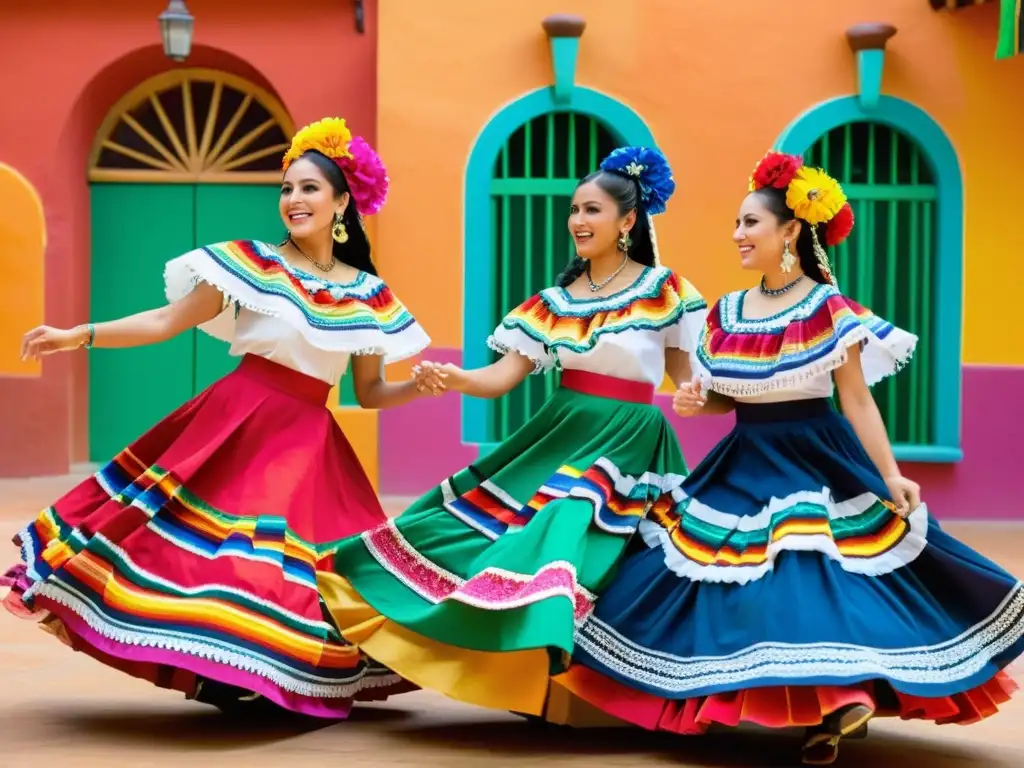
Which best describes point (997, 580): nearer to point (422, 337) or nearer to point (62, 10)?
point (422, 337)

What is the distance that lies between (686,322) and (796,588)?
1.02 meters

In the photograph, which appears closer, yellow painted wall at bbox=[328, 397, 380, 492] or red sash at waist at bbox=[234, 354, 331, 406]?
red sash at waist at bbox=[234, 354, 331, 406]

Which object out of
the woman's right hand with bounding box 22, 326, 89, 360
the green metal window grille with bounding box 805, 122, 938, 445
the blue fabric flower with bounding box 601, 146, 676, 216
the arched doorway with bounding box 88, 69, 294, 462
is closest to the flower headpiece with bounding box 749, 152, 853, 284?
the blue fabric flower with bounding box 601, 146, 676, 216

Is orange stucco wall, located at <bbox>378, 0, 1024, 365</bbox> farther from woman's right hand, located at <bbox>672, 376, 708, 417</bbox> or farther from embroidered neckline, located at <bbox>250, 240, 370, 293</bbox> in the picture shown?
woman's right hand, located at <bbox>672, 376, 708, 417</bbox>

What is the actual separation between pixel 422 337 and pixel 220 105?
23.4 feet

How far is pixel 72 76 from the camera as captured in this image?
34.9 feet

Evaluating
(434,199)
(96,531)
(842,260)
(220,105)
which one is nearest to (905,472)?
(842,260)

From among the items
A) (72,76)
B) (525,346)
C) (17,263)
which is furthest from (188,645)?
(72,76)

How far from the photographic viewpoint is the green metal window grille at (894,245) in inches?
400

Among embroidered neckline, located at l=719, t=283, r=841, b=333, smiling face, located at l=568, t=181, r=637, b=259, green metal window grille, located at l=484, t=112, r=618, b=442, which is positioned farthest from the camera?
green metal window grille, located at l=484, t=112, r=618, b=442

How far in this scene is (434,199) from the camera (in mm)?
10016

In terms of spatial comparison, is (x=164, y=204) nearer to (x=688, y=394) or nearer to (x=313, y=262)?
(x=313, y=262)

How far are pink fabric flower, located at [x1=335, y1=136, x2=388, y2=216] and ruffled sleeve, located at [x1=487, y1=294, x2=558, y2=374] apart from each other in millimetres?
563

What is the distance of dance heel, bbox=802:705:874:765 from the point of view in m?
3.52
